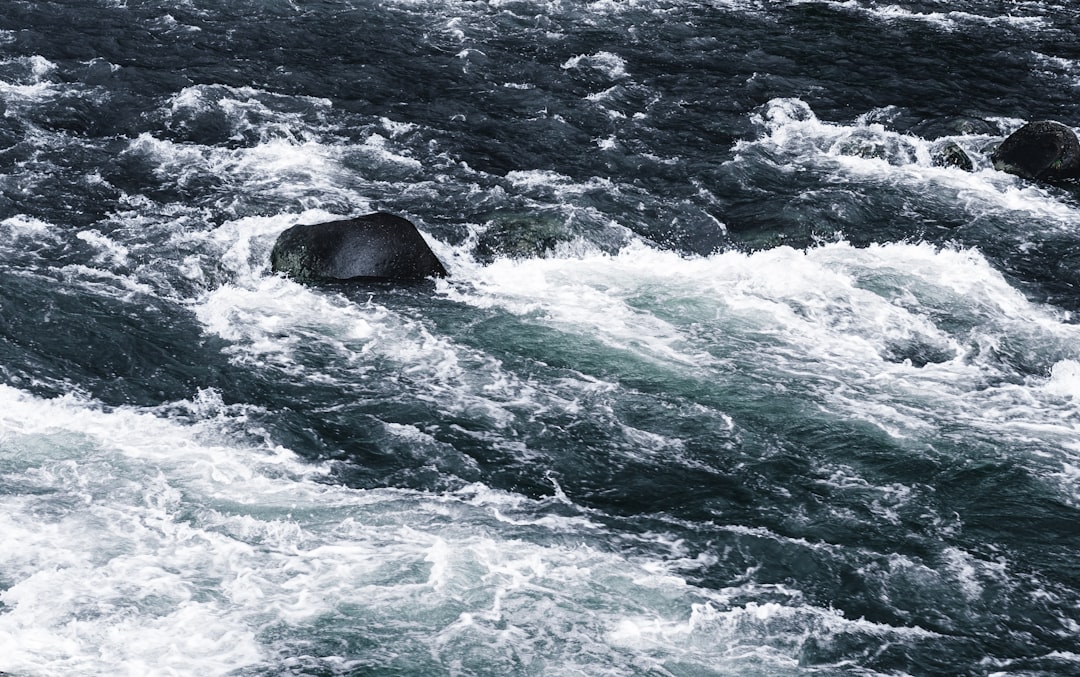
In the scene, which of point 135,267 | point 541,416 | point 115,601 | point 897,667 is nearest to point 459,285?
point 541,416

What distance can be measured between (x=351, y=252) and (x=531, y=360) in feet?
7.73

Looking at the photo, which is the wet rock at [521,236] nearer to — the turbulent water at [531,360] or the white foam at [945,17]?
the turbulent water at [531,360]

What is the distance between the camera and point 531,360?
36.9 feet

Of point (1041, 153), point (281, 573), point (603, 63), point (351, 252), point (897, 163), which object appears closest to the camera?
point (281, 573)

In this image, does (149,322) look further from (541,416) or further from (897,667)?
(897,667)

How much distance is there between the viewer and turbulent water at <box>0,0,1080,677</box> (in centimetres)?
847

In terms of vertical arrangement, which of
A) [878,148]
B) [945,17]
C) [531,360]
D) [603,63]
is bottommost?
[531,360]

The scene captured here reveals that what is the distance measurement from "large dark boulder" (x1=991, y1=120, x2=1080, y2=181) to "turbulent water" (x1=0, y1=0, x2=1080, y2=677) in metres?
0.32

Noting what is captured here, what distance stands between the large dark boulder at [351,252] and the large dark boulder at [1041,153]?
750 centimetres

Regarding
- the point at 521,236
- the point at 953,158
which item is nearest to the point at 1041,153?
the point at 953,158

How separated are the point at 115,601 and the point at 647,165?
29.0 feet

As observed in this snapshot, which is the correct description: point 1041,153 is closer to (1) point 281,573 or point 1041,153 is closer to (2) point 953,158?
(2) point 953,158

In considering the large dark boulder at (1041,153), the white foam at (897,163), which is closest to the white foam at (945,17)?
the white foam at (897,163)

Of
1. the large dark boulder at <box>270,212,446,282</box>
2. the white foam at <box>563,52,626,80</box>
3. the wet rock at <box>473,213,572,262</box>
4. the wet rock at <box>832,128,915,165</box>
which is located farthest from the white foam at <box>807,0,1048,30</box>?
the large dark boulder at <box>270,212,446,282</box>
